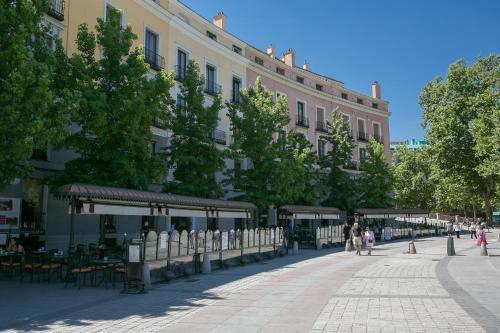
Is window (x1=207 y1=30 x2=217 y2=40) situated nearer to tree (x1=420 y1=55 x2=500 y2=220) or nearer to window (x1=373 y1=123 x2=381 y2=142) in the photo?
tree (x1=420 y1=55 x2=500 y2=220)

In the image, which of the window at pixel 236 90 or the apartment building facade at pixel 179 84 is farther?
the window at pixel 236 90

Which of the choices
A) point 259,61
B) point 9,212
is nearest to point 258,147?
point 259,61

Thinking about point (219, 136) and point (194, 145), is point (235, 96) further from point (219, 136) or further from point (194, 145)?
point (194, 145)

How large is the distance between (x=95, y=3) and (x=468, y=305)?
2388cm

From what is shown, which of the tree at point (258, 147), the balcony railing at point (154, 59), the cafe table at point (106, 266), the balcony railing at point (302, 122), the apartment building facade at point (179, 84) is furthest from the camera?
the balcony railing at point (302, 122)

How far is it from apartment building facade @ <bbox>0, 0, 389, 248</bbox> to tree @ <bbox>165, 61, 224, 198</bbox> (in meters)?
1.62

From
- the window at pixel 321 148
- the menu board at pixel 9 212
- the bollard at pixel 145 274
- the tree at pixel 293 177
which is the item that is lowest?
the bollard at pixel 145 274

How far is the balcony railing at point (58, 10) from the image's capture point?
2250 cm

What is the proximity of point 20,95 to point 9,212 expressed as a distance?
32.0ft

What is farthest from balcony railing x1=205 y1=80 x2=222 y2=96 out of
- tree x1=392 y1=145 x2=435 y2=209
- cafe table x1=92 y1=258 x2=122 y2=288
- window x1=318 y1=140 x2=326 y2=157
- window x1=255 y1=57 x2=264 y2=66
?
tree x1=392 y1=145 x2=435 y2=209

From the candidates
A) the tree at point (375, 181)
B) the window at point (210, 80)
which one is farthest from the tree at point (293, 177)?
the tree at point (375, 181)

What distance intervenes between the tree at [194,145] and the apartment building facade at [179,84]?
162 cm

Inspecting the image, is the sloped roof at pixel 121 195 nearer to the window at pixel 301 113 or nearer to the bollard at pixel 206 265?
the bollard at pixel 206 265

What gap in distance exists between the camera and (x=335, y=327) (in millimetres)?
7949
